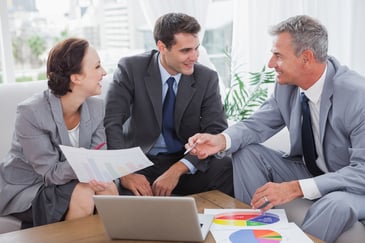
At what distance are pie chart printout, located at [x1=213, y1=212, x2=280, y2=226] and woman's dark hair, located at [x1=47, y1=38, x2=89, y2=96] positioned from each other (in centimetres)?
87

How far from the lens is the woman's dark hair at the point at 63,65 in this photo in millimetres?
2105

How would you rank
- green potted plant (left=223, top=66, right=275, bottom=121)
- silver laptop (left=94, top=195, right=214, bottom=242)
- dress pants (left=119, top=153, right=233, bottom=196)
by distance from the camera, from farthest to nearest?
green potted plant (left=223, top=66, right=275, bottom=121)
dress pants (left=119, top=153, right=233, bottom=196)
silver laptop (left=94, top=195, right=214, bottom=242)

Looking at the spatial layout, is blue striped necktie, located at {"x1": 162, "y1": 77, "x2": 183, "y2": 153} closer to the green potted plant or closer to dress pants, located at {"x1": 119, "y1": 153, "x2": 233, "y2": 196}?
dress pants, located at {"x1": 119, "y1": 153, "x2": 233, "y2": 196}

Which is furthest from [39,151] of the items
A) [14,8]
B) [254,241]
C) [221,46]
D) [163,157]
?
[221,46]

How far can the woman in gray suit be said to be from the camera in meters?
2.02

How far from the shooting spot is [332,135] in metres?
2.09

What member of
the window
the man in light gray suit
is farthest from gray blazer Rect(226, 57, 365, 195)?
the window

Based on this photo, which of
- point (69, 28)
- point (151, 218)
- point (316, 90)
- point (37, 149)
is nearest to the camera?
point (151, 218)

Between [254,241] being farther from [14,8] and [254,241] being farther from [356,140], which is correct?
[14,8]

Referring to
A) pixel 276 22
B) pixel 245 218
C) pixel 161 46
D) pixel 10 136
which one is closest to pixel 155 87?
pixel 161 46

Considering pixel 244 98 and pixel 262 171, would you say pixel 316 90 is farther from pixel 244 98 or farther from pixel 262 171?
pixel 244 98

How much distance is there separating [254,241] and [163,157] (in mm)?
1059

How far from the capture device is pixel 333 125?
2045mm

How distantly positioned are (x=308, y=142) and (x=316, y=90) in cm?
23
